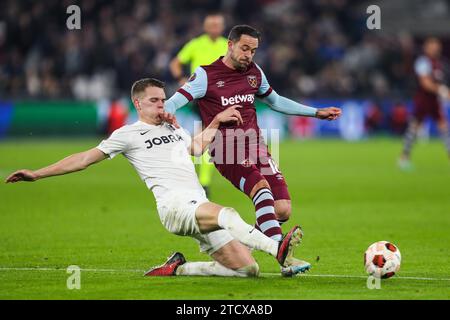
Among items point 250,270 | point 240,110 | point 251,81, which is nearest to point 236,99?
point 240,110

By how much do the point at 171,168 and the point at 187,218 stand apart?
597 mm

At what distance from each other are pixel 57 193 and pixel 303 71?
53.5 feet

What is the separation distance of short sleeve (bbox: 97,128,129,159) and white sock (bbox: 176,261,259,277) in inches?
46.6

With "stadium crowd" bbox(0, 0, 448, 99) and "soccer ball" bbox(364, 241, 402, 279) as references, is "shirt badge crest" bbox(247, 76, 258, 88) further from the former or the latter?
"stadium crowd" bbox(0, 0, 448, 99)

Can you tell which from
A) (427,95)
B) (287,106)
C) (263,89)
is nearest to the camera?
(263,89)

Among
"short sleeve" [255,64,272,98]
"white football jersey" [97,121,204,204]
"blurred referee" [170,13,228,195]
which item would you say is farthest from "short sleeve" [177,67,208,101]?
"blurred referee" [170,13,228,195]

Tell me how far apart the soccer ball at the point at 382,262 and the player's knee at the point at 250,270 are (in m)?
0.95

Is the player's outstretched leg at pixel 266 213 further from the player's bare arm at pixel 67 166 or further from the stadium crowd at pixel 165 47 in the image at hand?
the stadium crowd at pixel 165 47

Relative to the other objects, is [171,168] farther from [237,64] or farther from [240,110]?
[237,64]

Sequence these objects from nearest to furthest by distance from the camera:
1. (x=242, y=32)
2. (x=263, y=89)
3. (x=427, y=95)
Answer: (x=242, y=32) → (x=263, y=89) → (x=427, y=95)

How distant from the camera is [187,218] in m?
8.22

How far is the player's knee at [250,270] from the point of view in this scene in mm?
8508
